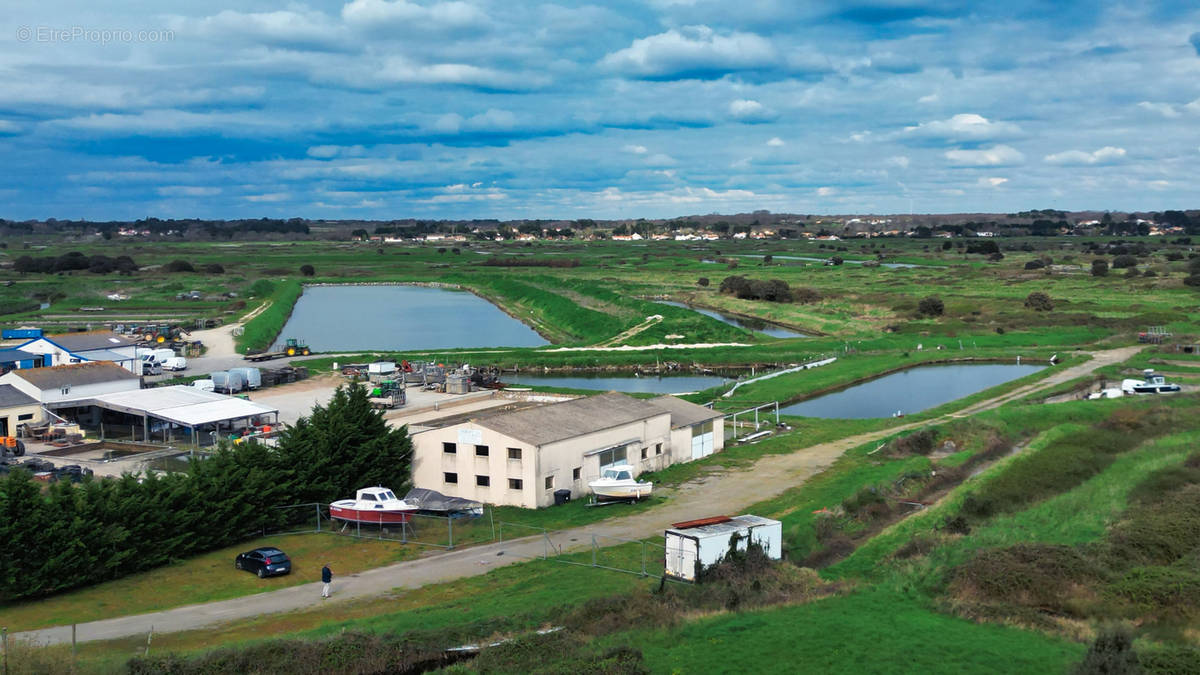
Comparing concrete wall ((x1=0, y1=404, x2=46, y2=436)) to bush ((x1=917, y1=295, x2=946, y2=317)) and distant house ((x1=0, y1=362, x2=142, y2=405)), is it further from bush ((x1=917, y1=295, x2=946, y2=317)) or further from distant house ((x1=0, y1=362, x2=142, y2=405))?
bush ((x1=917, y1=295, x2=946, y2=317))

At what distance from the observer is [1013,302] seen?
8919 cm

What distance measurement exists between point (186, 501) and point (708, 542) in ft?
44.9

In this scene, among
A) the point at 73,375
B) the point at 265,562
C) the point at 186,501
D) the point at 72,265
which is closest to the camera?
the point at 265,562

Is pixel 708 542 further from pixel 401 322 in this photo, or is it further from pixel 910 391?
pixel 401 322

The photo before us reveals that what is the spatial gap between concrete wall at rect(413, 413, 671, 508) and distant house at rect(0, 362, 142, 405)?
1954 centimetres

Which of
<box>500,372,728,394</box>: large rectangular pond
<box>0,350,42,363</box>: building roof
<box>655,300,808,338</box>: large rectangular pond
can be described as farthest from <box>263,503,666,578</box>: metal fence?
<box>655,300,808,338</box>: large rectangular pond

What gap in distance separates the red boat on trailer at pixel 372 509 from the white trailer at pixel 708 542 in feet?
27.8

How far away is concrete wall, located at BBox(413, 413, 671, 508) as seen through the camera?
1172 inches

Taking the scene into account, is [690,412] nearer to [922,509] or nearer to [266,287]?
[922,509]

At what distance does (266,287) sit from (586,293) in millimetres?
40500

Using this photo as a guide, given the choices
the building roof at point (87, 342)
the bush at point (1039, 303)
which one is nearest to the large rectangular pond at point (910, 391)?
the bush at point (1039, 303)

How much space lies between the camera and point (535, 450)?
29.5 meters

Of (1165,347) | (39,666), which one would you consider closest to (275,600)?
(39,666)

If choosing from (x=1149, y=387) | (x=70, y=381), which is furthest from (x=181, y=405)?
(x=1149, y=387)
